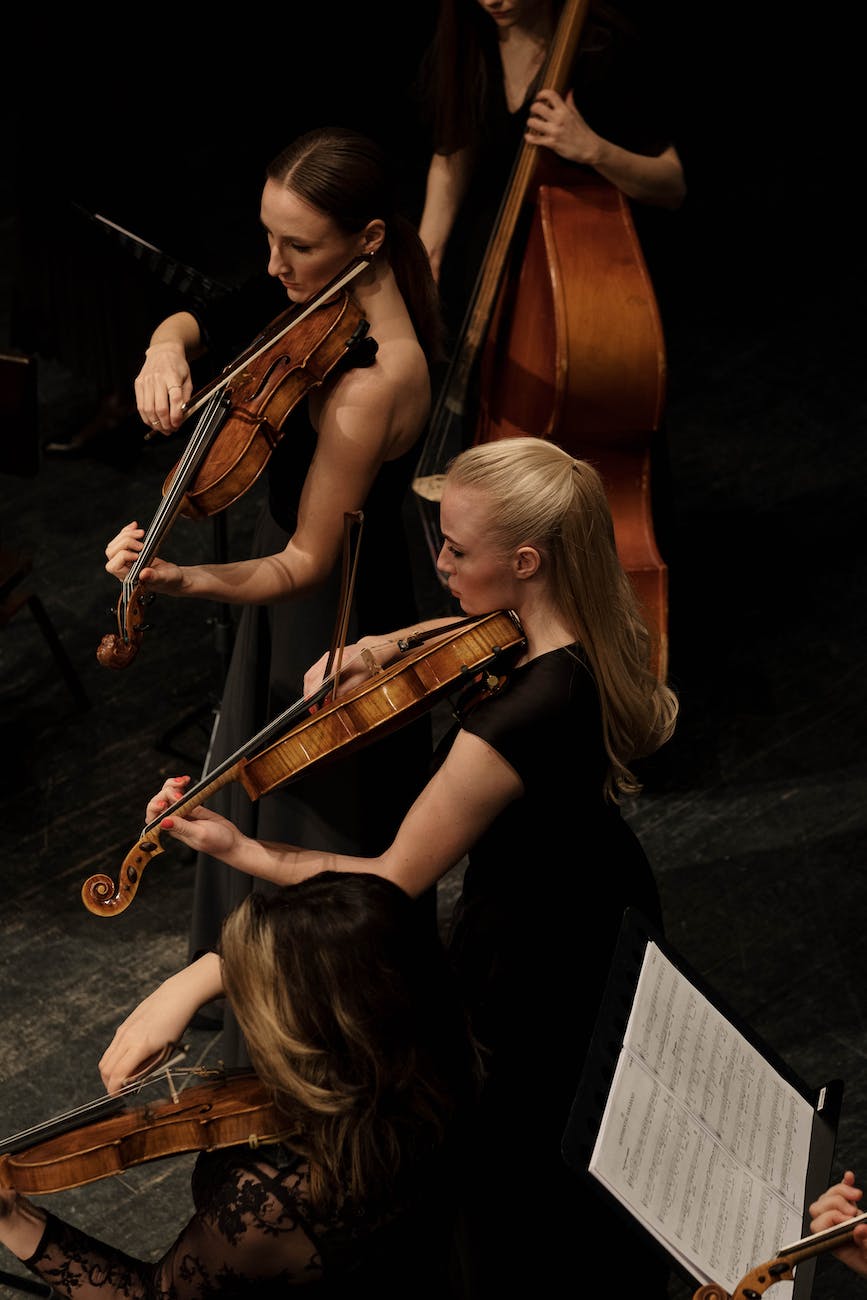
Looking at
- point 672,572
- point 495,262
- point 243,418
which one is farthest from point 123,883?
point 672,572

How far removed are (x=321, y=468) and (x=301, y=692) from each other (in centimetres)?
49

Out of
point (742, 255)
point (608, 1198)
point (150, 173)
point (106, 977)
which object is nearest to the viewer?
point (608, 1198)

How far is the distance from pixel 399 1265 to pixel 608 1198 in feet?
0.95

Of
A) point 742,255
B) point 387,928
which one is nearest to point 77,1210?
point 387,928

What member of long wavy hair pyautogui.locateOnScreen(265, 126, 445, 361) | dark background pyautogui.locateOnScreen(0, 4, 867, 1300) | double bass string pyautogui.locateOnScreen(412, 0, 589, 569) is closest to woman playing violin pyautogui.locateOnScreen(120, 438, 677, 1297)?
dark background pyautogui.locateOnScreen(0, 4, 867, 1300)

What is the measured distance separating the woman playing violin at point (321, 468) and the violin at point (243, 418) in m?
Result: 0.03

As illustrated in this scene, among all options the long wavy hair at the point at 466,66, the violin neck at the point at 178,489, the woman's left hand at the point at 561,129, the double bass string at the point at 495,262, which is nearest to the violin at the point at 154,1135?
the violin neck at the point at 178,489

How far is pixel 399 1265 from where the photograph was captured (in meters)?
1.89

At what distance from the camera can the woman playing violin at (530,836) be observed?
7.06 ft

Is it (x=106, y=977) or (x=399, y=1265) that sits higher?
(x=399, y=1265)

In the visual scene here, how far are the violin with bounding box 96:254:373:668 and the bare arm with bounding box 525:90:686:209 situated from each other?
0.97 meters

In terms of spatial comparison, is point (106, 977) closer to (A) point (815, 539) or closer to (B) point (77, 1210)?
(B) point (77, 1210)

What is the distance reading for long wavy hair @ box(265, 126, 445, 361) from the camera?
2.37m

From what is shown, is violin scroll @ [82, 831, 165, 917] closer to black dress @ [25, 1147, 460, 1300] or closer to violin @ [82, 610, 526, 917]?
violin @ [82, 610, 526, 917]
